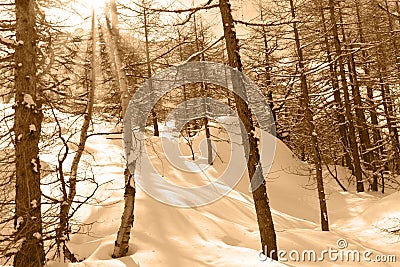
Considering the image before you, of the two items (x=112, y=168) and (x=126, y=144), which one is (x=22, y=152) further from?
(x=112, y=168)

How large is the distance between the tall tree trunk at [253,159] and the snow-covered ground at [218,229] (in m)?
0.36

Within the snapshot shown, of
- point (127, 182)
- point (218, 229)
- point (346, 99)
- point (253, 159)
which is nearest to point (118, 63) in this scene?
point (127, 182)

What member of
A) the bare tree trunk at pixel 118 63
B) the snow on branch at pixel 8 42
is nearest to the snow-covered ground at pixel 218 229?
the bare tree trunk at pixel 118 63

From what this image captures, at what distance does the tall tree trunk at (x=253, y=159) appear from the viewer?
22.4ft

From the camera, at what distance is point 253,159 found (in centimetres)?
689

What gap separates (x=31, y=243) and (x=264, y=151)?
15285mm


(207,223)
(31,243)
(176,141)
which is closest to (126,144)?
(31,243)

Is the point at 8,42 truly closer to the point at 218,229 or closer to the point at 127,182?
the point at 127,182

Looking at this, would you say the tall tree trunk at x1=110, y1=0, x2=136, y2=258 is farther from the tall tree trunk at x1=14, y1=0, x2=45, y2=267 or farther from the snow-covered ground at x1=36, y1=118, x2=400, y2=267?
the tall tree trunk at x1=14, y1=0, x2=45, y2=267

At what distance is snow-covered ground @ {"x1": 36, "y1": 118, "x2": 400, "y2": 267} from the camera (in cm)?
673

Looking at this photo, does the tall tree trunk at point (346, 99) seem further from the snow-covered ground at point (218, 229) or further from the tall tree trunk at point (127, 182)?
the tall tree trunk at point (127, 182)

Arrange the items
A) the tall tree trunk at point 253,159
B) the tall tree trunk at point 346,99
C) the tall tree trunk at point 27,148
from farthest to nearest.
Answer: the tall tree trunk at point 346,99, the tall tree trunk at point 253,159, the tall tree trunk at point 27,148

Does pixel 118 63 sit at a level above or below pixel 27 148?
above

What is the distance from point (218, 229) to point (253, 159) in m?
3.45
